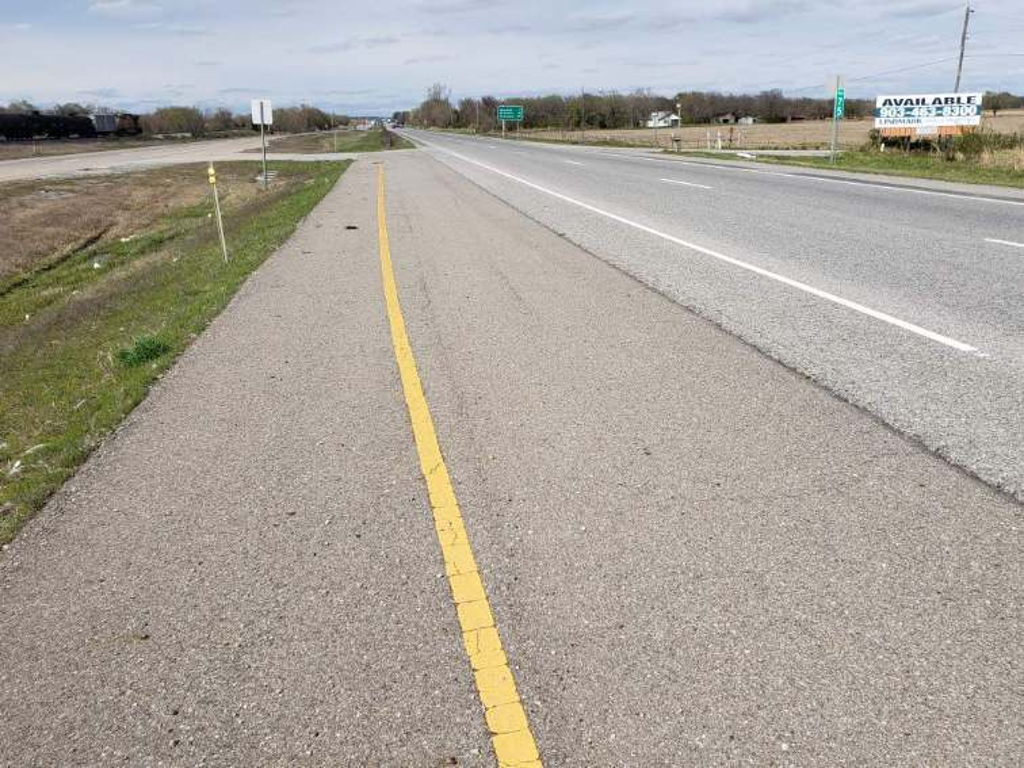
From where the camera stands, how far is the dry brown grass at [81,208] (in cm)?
2131

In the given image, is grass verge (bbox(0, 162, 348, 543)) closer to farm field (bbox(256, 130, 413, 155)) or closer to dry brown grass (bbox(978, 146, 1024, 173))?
dry brown grass (bbox(978, 146, 1024, 173))

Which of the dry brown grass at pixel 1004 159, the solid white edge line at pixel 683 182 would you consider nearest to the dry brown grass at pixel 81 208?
the solid white edge line at pixel 683 182

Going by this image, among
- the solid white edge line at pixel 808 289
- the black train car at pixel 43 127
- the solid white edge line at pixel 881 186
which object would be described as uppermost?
the black train car at pixel 43 127

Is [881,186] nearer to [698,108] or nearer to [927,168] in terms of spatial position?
[927,168]

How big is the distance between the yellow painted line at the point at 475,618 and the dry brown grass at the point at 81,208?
58.0 feet

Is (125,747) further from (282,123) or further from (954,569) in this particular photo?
(282,123)

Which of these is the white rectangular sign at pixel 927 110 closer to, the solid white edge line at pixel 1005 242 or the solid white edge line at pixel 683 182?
the solid white edge line at pixel 683 182

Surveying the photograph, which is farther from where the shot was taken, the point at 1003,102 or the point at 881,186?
the point at 1003,102

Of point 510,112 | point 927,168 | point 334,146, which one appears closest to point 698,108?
point 510,112

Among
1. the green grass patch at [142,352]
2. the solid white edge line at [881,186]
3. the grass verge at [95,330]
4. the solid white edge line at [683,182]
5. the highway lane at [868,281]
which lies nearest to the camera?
the highway lane at [868,281]

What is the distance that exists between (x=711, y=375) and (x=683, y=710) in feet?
11.0

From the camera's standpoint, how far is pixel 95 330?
9.91 meters

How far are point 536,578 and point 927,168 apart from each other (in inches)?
1038

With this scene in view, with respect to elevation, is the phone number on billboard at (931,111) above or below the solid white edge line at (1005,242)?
above
